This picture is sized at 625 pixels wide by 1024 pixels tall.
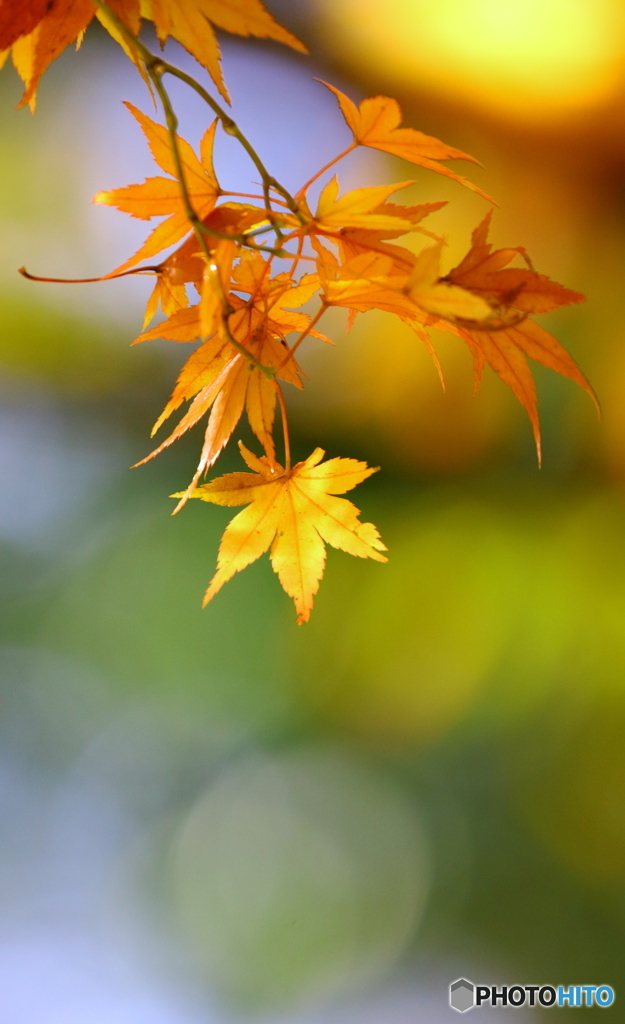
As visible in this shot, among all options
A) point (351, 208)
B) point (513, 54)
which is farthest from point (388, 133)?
point (513, 54)

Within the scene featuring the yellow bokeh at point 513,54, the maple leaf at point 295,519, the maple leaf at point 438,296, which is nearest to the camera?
the maple leaf at point 438,296

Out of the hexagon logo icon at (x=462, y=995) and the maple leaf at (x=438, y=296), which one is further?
the hexagon logo icon at (x=462, y=995)

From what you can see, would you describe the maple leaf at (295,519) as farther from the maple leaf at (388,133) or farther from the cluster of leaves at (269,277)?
the maple leaf at (388,133)

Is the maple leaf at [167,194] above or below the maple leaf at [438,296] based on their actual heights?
above

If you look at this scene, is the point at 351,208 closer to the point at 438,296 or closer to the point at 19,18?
the point at 438,296

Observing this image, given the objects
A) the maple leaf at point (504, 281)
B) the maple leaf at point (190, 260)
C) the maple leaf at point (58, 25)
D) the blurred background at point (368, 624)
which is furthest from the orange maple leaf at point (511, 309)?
the blurred background at point (368, 624)
